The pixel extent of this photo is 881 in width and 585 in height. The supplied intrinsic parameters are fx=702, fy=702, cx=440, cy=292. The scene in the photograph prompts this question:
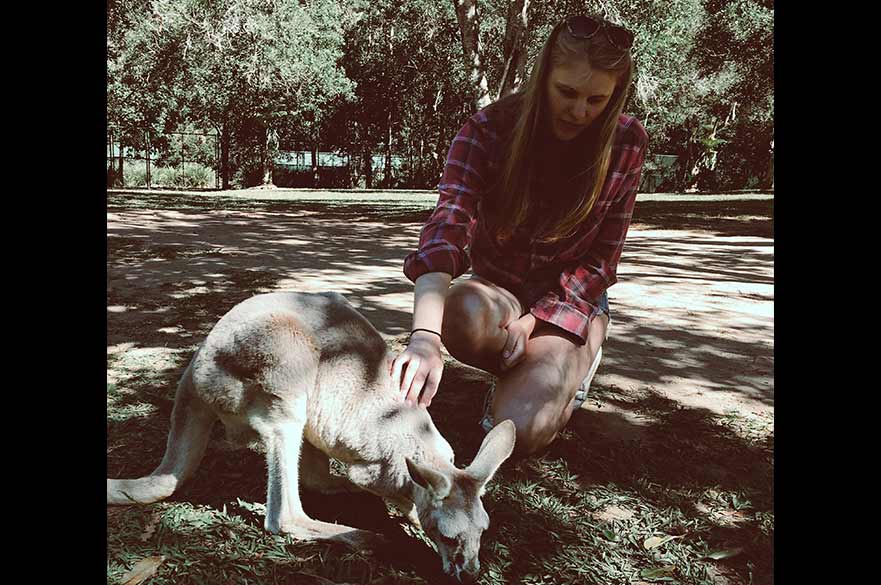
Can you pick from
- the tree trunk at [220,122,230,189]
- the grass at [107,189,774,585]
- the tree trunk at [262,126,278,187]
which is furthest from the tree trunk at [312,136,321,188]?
the grass at [107,189,774,585]

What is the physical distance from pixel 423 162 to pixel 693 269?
15.2 metres

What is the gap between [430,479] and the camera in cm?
133

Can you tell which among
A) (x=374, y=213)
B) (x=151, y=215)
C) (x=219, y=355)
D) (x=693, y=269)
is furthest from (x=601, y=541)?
(x=374, y=213)

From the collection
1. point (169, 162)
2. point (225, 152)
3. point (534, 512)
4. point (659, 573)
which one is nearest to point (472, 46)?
point (534, 512)

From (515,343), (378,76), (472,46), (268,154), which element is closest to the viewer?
(515,343)

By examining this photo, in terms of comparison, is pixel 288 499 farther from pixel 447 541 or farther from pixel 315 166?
pixel 315 166

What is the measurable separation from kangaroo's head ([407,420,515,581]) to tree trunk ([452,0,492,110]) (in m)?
7.92

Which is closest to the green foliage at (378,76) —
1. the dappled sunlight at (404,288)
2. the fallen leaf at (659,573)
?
the dappled sunlight at (404,288)

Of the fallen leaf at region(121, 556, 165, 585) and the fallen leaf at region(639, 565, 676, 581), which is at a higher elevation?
the fallen leaf at region(121, 556, 165, 585)

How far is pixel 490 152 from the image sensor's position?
6.14ft

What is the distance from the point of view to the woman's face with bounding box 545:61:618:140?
1.65 meters

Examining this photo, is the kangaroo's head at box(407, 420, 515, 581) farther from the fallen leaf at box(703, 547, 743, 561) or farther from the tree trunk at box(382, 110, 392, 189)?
the tree trunk at box(382, 110, 392, 189)

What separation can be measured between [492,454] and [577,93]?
87cm

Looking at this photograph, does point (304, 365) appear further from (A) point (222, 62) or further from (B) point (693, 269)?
(A) point (222, 62)
